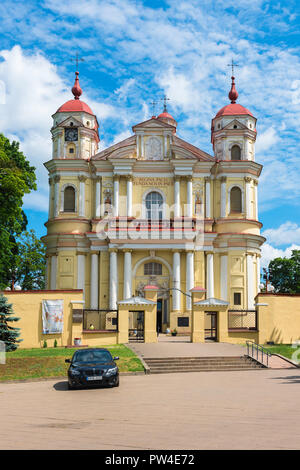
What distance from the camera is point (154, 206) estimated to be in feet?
153

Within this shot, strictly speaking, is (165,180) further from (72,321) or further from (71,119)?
(72,321)

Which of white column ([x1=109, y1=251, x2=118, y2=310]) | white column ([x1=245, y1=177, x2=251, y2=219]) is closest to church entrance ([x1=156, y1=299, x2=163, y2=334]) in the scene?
white column ([x1=109, y1=251, x2=118, y2=310])

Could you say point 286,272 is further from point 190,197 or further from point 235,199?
point 190,197

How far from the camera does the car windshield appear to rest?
17.5m

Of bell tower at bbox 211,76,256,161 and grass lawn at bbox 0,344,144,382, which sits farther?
bell tower at bbox 211,76,256,161

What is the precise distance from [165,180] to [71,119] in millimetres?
10383

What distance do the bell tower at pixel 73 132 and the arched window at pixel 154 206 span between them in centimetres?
693

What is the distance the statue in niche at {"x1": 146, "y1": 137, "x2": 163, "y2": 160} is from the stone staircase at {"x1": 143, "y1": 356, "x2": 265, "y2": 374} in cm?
2656

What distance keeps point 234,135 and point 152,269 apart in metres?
14.7

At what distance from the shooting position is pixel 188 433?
932cm

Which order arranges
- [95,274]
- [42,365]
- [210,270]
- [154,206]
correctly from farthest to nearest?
[154,206]
[95,274]
[210,270]
[42,365]

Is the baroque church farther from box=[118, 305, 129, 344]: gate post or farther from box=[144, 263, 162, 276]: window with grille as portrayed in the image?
box=[118, 305, 129, 344]: gate post

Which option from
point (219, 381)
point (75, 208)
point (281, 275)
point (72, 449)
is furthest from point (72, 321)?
point (281, 275)

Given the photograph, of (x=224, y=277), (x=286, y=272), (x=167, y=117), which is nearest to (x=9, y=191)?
(x=224, y=277)
